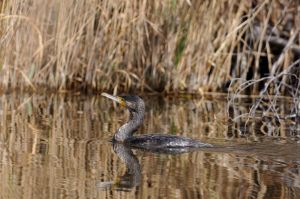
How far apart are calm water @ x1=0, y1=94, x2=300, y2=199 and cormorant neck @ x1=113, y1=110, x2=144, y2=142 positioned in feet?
0.38

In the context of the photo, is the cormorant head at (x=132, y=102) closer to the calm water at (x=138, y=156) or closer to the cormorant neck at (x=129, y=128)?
the cormorant neck at (x=129, y=128)

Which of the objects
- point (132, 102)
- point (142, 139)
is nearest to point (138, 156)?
point (142, 139)

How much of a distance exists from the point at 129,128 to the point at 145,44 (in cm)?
320

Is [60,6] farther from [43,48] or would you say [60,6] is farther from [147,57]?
[147,57]

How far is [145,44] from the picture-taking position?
1151 cm

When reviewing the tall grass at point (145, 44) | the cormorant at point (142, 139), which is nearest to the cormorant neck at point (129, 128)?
the cormorant at point (142, 139)

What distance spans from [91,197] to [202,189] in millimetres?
812

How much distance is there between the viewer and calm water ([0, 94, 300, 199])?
616cm

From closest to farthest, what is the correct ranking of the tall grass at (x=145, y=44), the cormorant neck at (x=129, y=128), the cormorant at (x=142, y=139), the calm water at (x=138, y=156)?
the calm water at (x=138, y=156)
the cormorant at (x=142, y=139)
the cormorant neck at (x=129, y=128)
the tall grass at (x=145, y=44)

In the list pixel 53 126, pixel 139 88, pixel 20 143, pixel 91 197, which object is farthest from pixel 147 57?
pixel 91 197

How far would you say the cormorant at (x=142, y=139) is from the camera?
787 cm

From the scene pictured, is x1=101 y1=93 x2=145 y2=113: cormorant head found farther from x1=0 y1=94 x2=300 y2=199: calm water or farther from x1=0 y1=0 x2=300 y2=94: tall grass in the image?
x1=0 y1=0 x2=300 y2=94: tall grass

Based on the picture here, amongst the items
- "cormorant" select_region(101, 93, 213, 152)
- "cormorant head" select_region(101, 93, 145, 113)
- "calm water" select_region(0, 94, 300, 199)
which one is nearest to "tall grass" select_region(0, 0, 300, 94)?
"calm water" select_region(0, 94, 300, 199)

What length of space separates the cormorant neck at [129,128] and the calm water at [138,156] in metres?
0.12
